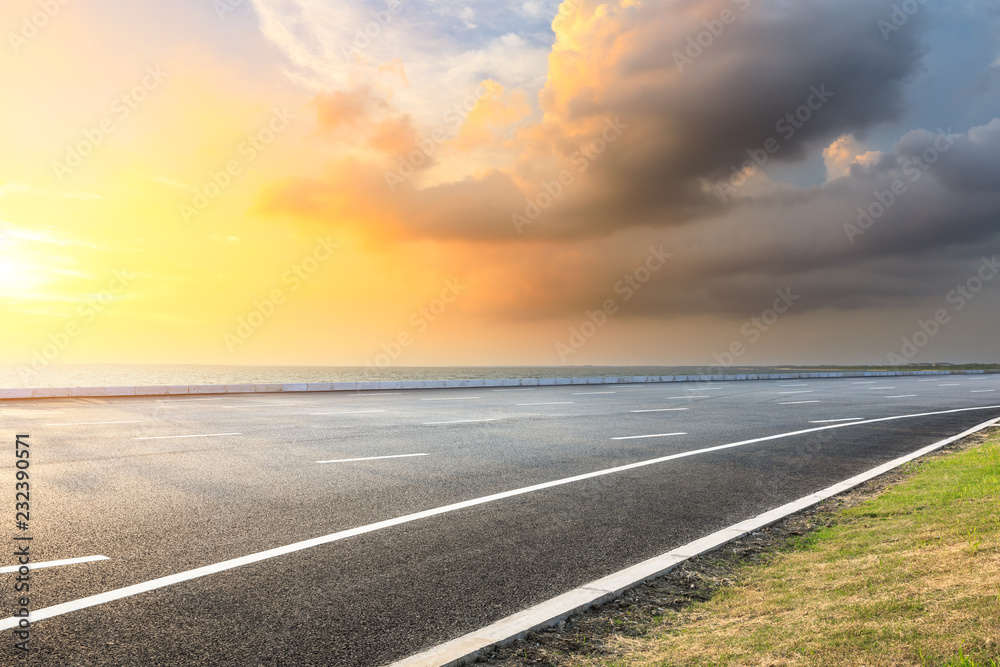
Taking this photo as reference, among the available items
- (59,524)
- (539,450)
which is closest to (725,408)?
(539,450)

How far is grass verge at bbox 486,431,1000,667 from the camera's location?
356 cm

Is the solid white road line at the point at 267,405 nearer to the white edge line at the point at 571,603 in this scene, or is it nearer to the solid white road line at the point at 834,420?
the solid white road line at the point at 834,420

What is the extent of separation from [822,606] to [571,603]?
1.60m

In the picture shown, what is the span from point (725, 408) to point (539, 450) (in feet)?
39.9

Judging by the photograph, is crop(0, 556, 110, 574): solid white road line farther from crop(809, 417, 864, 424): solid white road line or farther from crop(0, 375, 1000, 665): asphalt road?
crop(809, 417, 864, 424): solid white road line

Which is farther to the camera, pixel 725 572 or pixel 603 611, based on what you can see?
pixel 725 572

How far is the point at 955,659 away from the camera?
3289mm

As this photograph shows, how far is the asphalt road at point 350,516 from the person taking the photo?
412 cm

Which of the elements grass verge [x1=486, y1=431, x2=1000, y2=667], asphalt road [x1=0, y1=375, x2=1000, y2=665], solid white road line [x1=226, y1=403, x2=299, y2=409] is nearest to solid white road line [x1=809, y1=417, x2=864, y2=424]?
asphalt road [x1=0, y1=375, x2=1000, y2=665]

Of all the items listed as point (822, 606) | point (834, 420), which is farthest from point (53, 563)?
point (834, 420)

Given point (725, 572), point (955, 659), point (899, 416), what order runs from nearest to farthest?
point (955, 659) < point (725, 572) < point (899, 416)

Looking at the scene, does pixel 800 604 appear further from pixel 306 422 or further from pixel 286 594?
→ pixel 306 422

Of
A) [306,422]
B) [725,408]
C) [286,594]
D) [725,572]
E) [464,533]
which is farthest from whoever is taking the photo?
[725,408]

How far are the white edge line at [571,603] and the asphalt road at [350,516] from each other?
16cm
